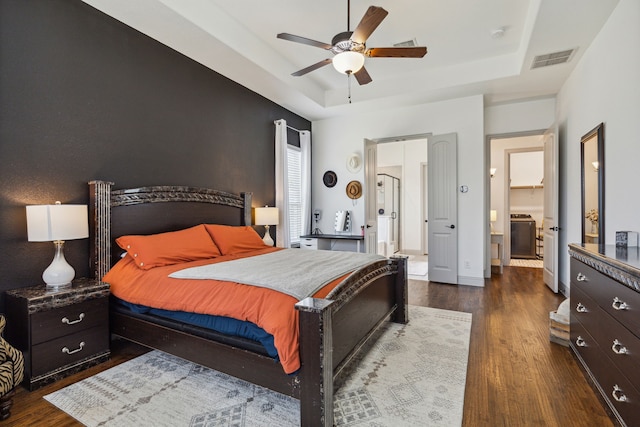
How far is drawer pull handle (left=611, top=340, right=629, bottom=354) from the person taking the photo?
1.58m

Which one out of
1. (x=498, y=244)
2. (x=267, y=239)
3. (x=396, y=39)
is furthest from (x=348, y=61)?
(x=498, y=244)

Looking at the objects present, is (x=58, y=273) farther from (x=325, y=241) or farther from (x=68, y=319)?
(x=325, y=241)

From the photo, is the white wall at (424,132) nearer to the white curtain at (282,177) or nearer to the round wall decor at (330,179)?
the round wall decor at (330,179)

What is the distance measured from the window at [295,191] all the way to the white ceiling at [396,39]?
935 mm

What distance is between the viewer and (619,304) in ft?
5.33

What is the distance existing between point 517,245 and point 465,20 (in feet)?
19.1

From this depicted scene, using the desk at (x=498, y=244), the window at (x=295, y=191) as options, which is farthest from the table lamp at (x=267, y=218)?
the desk at (x=498, y=244)

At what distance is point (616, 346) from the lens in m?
1.67

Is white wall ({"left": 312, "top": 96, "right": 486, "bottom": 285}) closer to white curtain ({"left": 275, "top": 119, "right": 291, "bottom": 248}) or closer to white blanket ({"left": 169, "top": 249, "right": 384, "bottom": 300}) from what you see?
white curtain ({"left": 275, "top": 119, "right": 291, "bottom": 248})

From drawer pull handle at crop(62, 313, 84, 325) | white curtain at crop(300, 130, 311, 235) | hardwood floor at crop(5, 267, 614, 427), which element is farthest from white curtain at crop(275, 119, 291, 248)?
drawer pull handle at crop(62, 313, 84, 325)

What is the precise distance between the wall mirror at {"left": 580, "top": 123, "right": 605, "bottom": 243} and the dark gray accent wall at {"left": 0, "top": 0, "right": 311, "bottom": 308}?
412 centimetres

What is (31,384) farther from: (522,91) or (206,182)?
(522,91)

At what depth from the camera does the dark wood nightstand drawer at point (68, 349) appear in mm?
2102

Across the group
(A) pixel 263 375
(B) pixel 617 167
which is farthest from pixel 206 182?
(B) pixel 617 167
